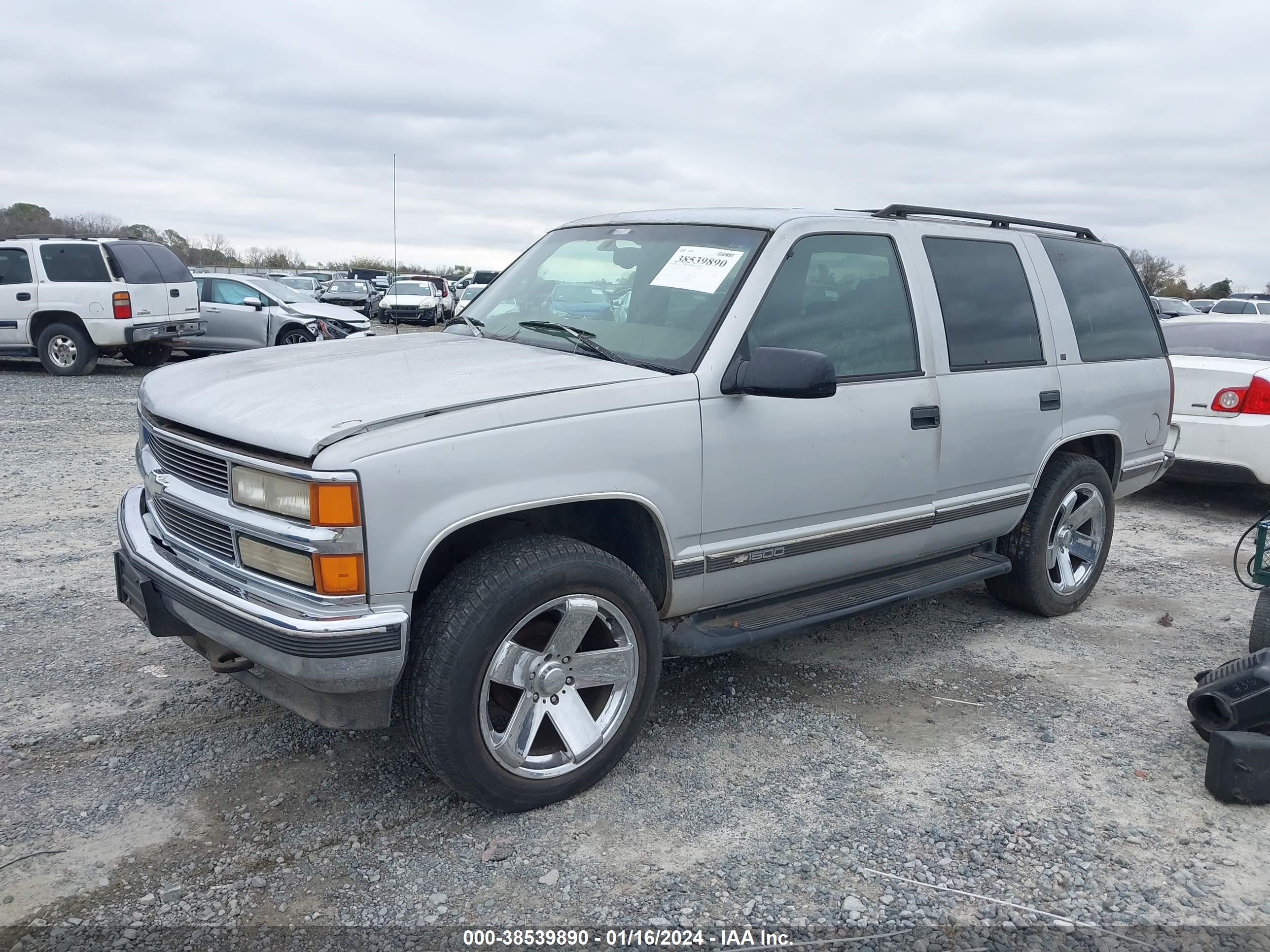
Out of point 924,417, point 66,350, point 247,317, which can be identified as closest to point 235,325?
point 247,317

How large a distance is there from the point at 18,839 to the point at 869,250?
11.8 ft

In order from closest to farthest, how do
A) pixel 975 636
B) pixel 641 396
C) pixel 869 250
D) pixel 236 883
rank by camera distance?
pixel 236 883, pixel 641 396, pixel 869 250, pixel 975 636

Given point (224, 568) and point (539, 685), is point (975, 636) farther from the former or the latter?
point (224, 568)

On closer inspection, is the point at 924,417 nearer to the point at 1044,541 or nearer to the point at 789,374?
the point at 789,374

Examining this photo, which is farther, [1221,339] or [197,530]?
[1221,339]

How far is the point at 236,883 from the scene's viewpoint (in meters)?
2.75

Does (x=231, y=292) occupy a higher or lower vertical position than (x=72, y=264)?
lower

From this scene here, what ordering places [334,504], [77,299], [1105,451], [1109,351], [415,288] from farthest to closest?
[415,288], [77,299], [1105,451], [1109,351], [334,504]

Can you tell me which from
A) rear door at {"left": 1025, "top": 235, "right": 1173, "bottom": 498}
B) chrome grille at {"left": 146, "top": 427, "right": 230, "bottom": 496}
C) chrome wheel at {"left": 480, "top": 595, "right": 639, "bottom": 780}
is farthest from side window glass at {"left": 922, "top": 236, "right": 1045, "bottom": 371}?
chrome grille at {"left": 146, "top": 427, "right": 230, "bottom": 496}

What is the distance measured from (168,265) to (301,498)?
1303 centimetres

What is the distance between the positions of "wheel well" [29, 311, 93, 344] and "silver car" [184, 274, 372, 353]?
58.6 inches

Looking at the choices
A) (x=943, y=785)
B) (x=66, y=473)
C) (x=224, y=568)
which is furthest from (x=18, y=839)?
(x=66, y=473)

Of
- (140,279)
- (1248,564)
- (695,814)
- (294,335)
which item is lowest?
(695,814)

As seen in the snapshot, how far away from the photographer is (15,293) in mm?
13344
